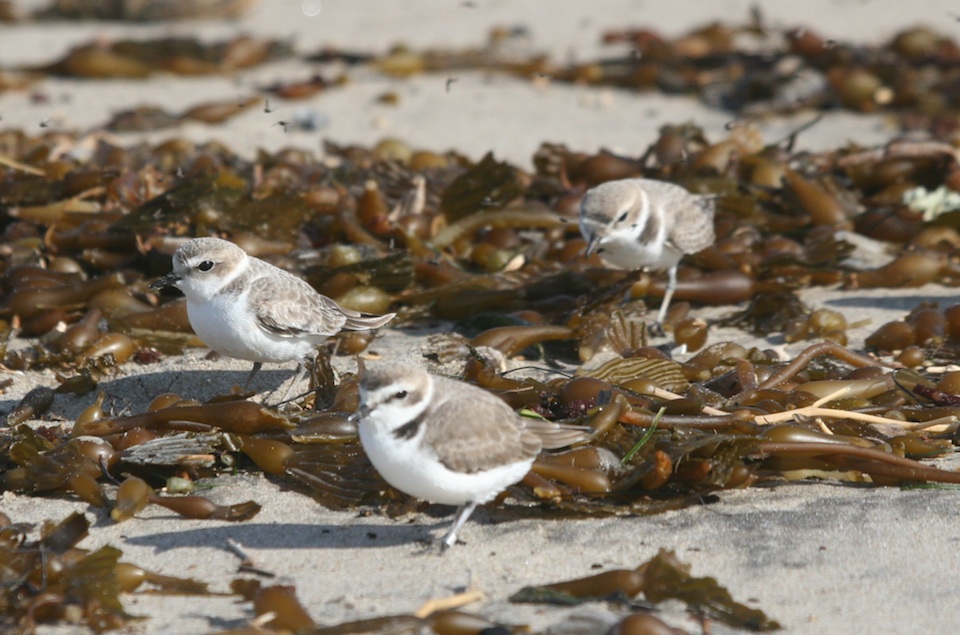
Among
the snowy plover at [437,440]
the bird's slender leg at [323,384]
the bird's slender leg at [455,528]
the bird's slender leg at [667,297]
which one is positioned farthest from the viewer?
the bird's slender leg at [667,297]

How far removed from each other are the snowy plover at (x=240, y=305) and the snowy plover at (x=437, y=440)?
154cm

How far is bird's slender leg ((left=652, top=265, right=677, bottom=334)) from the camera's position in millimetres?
6484

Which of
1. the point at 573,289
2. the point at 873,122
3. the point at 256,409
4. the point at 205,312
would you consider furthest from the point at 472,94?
the point at 256,409

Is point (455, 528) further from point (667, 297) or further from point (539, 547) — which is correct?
point (667, 297)

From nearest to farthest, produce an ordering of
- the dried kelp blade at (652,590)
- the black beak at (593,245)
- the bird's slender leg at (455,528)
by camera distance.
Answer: the dried kelp blade at (652,590), the bird's slender leg at (455,528), the black beak at (593,245)

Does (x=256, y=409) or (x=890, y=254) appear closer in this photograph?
(x=256, y=409)

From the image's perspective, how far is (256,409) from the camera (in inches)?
181

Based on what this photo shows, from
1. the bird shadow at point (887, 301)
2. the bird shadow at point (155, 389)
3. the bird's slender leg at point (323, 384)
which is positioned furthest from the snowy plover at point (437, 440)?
the bird shadow at point (887, 301)

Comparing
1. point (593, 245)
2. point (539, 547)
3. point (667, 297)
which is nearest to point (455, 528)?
point (539, 547)

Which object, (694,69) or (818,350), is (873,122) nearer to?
(694,69)

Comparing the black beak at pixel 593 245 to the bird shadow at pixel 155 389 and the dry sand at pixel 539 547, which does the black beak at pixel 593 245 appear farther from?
the bird shadow at pixel 155 389

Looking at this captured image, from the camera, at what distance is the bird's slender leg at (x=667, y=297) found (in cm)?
648

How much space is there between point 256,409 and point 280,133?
551cm

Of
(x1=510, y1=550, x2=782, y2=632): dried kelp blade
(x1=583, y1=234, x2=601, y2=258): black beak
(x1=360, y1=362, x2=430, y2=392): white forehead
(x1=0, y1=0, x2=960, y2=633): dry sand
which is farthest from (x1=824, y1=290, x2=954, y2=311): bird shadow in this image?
(x1=360, y1=362, x2=430, y2=392): white forehead
